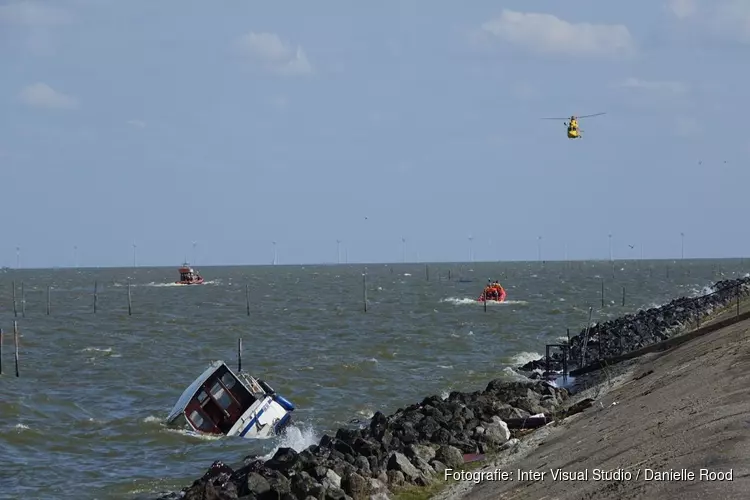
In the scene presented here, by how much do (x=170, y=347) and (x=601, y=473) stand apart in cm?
4533

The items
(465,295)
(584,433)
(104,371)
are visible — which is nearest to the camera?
(584,433)

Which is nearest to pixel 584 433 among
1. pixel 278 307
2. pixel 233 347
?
pixel 233 347

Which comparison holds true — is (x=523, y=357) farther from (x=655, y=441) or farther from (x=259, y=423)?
(x=655, y=441)

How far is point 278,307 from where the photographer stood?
3839 inches

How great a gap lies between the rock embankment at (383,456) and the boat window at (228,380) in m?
6.32

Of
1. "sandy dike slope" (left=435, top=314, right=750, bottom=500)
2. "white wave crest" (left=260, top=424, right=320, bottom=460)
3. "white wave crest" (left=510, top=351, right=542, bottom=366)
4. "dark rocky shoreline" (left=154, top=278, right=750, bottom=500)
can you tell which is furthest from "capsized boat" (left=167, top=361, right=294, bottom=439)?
"white wave crest" (left=510, top=351, right=542, bottom=366)

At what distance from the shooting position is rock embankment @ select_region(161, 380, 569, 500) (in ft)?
61.8

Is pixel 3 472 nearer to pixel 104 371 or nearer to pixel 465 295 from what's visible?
pixel 104 371

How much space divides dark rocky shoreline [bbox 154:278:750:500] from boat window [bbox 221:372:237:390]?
6063 millimetres

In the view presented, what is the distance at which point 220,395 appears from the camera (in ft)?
105

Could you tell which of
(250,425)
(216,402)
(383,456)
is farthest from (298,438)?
(383,456)

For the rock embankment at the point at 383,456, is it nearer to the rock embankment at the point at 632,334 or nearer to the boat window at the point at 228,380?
the boat window at the point at 228,380

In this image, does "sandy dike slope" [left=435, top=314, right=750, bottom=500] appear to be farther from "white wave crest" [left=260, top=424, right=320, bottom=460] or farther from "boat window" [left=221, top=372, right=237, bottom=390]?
"boat window" [left=221, top=372, right=237, bottom=390]

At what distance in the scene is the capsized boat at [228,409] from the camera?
1228 inches
